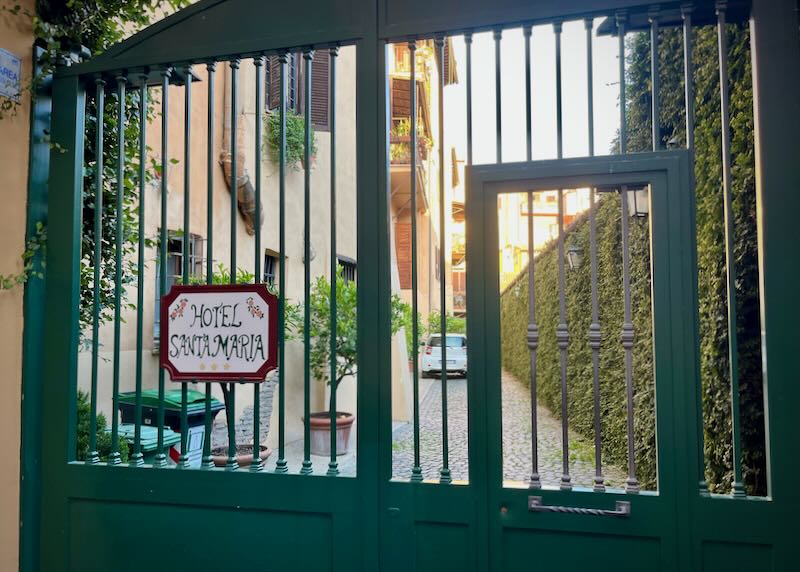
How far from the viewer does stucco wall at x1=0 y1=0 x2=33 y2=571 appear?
8.85 ft

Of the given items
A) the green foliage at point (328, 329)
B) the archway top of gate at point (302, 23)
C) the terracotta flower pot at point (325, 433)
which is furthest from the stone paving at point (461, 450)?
the archway top of gate at point (302, 23)

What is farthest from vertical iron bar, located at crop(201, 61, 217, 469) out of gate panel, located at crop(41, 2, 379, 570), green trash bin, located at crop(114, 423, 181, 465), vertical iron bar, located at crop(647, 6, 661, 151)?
vertical iron bar, located at crop(647, 6, 661, 151)

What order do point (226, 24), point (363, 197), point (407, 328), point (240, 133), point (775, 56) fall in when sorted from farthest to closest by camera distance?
point (407, 328) < point (240, 133) < point (226, 24) < point (363, 197) < point (775, 56)

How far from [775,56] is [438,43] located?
1360 mm

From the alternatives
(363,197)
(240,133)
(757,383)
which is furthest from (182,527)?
(240,133)

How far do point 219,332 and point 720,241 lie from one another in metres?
2.82

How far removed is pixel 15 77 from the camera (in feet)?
9.11

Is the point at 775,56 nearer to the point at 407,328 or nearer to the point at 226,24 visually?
the point at 226,24

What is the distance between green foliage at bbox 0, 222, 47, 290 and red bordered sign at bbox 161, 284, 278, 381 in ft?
2.25

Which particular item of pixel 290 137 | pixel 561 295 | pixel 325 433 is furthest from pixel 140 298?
pixel 290 137

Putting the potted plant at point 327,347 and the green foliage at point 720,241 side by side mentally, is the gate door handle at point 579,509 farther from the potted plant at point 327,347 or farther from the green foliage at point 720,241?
the potted plant at point 327,347

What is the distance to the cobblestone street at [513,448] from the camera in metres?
6.46

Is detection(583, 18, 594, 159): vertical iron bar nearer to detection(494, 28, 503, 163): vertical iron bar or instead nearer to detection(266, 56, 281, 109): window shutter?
detection(494, 28, 503, 163): vertical iron bar

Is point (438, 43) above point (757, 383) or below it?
above
